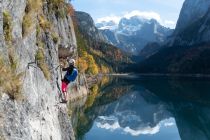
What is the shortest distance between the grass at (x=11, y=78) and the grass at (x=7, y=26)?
64 cm

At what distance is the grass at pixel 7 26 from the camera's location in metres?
17.3

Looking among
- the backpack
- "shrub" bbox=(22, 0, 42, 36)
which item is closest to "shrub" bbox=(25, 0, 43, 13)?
"shrub" bbox=(22, 0, 42, 36)

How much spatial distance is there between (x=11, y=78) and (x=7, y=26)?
2.54 meters

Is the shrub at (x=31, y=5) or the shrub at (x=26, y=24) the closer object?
the shrub at (x=26, y=24)

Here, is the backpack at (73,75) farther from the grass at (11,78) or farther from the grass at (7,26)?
the grass at (7,26)

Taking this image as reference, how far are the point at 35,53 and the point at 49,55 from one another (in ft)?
14.7

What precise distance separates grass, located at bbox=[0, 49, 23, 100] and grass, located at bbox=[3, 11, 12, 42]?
2.11ft

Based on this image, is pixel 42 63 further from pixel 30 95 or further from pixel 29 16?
pixel 30 95

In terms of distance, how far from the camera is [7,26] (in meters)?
17.5

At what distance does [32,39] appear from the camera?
74.3 ft

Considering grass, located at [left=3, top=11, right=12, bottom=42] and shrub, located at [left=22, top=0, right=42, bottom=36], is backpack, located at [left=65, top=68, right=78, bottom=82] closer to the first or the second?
shrub, located at [left=22, top=0, right=42, bottom=36]

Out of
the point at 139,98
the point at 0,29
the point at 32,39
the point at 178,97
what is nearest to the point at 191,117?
the point at 178,97

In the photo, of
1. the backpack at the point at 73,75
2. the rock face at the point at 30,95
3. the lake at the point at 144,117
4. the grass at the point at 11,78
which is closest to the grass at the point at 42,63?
the rock face at the point at 30,95

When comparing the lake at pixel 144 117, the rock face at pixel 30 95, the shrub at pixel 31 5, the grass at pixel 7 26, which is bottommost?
the lake at pixel 144 117
